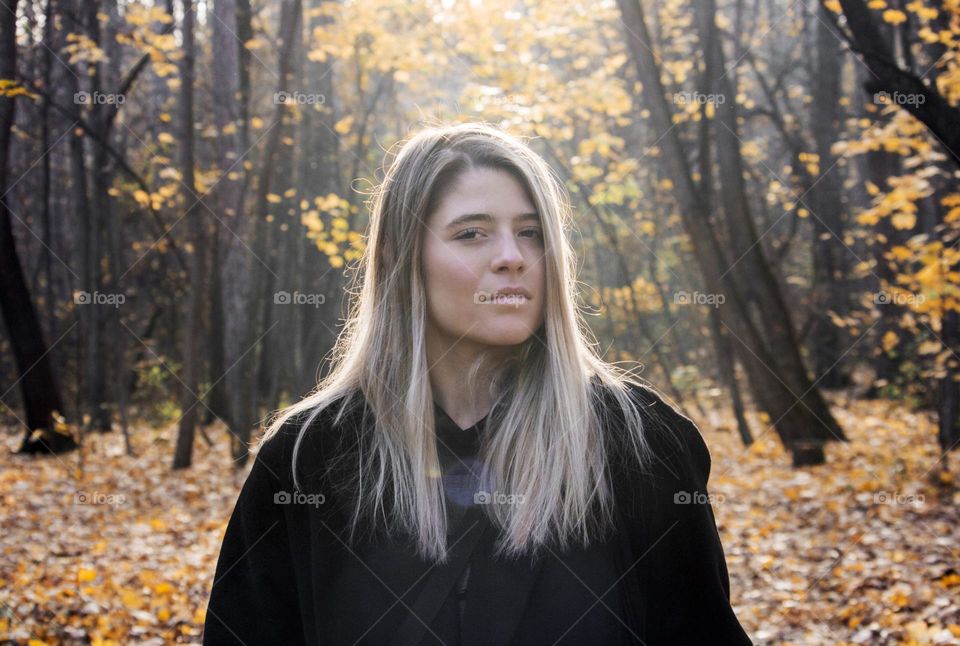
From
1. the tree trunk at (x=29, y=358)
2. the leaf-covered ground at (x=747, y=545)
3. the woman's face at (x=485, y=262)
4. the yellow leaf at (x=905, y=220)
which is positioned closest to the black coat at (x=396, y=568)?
the woman's face at (x=485, y=262)

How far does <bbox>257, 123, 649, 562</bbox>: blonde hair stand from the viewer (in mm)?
2049

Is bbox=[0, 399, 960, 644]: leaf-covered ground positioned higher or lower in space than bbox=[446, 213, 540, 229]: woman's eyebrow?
lower

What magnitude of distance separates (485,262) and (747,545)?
569 centimetres

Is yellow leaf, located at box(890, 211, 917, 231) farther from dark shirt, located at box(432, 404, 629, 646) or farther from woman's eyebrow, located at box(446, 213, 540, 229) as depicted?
dark shirt, located at box(432, 404, 629, 646)

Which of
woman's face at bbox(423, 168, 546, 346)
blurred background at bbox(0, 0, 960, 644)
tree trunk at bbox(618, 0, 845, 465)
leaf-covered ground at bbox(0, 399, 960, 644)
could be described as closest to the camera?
woman's face at bbox(423, 168, 546, 346)

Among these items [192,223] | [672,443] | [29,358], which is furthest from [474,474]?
[29,358]

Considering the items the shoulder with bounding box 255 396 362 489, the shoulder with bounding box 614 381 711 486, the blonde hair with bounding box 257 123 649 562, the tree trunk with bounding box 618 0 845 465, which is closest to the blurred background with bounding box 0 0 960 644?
the tree trunk with bounding box 618 0 845 465

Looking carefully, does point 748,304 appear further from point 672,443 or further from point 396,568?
point 396,568

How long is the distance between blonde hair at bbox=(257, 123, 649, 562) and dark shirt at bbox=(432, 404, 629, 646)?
35mm

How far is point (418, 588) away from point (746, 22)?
2156 centimetres

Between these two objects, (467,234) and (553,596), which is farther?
(467,234)

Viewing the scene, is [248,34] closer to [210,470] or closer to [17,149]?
[210,470]

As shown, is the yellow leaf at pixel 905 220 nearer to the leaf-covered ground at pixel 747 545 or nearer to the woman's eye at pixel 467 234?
the leaf-covered ground at pixel 747 545

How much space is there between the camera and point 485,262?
221cm
